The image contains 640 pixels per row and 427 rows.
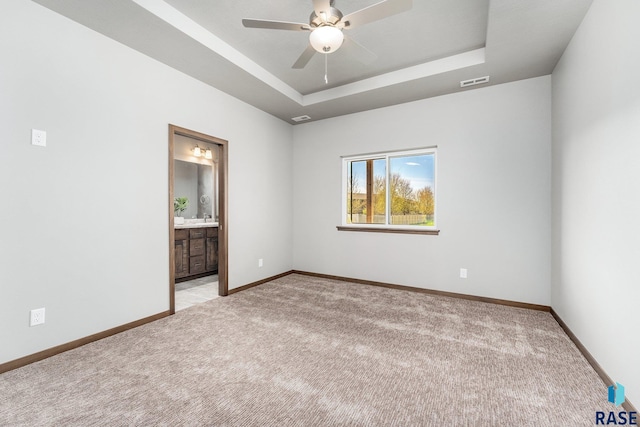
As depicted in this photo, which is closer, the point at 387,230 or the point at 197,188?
the point at 387,230

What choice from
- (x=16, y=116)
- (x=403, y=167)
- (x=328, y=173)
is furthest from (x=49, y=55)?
(x=403, y=167)

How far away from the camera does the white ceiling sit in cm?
228

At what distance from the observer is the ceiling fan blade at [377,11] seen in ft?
5.93

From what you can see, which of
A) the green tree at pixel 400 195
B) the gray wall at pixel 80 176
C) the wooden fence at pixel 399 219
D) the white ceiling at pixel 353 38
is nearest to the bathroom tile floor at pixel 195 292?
the gray wall at pixel 80 176

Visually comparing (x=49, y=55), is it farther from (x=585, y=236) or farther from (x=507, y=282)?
(x=507, y=282)

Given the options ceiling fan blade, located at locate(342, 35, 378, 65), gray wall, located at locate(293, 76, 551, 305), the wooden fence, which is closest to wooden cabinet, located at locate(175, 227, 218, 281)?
gray wall, located at locate(293, 76, 551, 305)

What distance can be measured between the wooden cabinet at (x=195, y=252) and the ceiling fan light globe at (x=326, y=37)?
A: 11.7ft

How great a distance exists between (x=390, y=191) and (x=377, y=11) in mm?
2785

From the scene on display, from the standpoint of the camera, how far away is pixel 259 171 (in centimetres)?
445

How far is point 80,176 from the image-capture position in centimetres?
243

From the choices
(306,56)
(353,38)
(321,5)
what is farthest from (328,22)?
(353,38)

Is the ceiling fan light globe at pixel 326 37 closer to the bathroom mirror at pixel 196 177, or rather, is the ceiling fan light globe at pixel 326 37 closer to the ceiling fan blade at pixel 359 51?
the ceiling fan blade at pixel 359 51

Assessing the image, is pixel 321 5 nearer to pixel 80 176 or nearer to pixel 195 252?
pixel 80 176

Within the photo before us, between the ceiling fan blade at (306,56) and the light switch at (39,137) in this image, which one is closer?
the light switch at (39,137)
